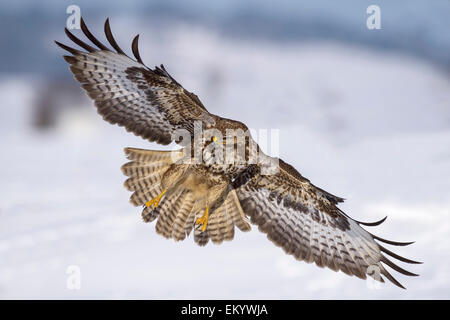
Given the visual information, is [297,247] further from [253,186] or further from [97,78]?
[97,78]

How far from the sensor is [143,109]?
6.42 m

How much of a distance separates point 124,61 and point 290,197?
2.52m

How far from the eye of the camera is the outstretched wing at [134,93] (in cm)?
610

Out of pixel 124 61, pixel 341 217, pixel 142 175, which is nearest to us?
pixel 124 61

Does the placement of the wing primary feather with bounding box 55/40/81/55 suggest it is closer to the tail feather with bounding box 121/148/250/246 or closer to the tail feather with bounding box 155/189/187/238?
the tail feather with bounding box 121/148/250/246

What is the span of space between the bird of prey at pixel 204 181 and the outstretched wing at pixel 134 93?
0.01 meters

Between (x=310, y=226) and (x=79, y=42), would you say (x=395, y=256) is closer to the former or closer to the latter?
(x=310, y=226)

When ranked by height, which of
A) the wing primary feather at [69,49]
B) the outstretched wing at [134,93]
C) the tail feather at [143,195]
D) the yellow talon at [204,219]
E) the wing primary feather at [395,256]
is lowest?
the wing primary feather at [395,256]

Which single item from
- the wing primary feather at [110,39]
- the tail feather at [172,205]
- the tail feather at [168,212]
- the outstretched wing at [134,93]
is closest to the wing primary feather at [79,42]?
the outstretched wing at [134,93]

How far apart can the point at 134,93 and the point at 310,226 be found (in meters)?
2.61

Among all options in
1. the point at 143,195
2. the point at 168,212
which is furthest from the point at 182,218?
the point at 143,195

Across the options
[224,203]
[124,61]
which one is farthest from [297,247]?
[124,61]

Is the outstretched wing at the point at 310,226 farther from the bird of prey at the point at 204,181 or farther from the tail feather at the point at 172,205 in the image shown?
the tail feather at the point at 172,205

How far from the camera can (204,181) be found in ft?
21.5
